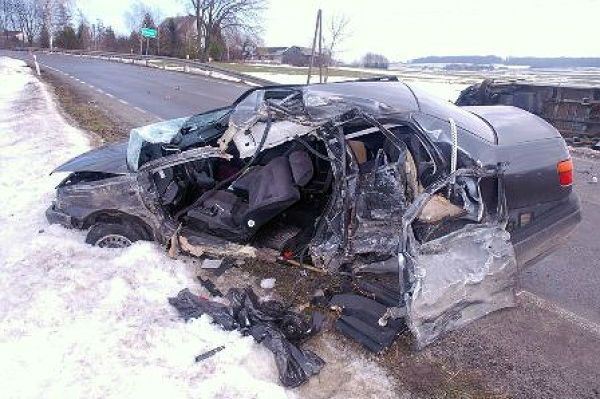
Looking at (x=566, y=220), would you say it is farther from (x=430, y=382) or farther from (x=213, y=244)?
(x=213, y=244)

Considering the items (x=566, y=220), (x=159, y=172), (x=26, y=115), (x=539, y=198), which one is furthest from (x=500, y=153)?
(x=26, y=115)

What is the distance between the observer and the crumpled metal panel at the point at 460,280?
10.1 feet

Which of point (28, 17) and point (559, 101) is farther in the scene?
point (28, 17)

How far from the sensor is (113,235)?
462 centimetres

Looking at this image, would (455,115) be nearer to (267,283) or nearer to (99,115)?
(267,283)

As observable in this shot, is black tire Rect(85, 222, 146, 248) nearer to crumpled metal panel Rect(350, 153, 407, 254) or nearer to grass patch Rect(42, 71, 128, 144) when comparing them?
crumpled metal panel Rect(350, 153, 407, 254)

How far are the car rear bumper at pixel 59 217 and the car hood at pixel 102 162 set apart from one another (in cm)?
41

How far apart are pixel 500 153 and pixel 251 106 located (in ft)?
6.62

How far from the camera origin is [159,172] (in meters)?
4.54

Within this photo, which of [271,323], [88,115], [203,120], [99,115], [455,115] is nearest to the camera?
[271,323]

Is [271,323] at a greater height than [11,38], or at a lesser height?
lesser

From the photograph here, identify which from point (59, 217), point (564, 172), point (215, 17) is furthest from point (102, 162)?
point (215, 17)

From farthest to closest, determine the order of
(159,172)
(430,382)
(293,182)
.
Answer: (159,172)
(293,182)
(430,382)

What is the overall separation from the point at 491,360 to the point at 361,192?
151 centimetres
